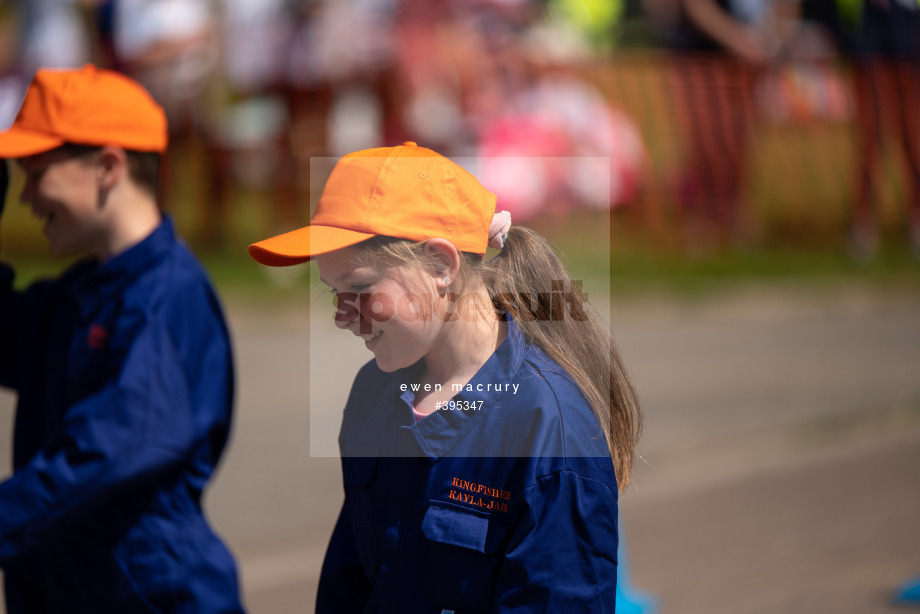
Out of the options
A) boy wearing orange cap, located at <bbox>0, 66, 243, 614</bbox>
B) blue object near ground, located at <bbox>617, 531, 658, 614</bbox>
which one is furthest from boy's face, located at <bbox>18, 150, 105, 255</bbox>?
blue object near ground, located at <bbox>617, 531, 658, 614</bbox>

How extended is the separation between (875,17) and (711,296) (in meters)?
5.61

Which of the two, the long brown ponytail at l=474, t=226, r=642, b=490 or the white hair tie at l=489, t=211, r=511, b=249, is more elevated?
the white hair tie at l=489, t=211, r=511, b=249

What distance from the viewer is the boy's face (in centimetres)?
258

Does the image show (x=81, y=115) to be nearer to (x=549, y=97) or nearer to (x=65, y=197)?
(x=65, y=197)

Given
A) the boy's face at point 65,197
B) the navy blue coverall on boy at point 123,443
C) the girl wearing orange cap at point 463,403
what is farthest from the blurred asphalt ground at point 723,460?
the boy's face at point 65,197

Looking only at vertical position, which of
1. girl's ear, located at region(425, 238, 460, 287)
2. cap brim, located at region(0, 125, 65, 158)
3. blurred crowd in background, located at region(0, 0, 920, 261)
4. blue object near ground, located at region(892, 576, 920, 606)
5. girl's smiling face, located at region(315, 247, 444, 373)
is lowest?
blue object near ground, located at region(892, 576, 920, 606)

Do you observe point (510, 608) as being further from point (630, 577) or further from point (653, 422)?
point (653, 422)

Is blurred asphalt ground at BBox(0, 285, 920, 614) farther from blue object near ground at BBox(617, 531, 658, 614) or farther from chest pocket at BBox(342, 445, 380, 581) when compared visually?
chest pocket at BBox(342, 445, 380, 581)

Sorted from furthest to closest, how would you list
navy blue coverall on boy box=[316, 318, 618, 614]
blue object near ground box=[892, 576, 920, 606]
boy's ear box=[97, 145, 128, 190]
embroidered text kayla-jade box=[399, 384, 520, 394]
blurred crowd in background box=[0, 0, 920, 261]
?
blurred crowd in background box=[0, 0, 920, 261] < blue object near ground box=[892, 576, 920, 606] < boy's ear box=[97, 145, 128, 190] < embroidered text kayla-jade box=[399, 384, 520, 394] < navy blue coverall on boy box=[316, 318, 618, 614]

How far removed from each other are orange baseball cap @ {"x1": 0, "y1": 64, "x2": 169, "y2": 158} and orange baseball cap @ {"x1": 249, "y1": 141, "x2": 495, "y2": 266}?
3.53ft

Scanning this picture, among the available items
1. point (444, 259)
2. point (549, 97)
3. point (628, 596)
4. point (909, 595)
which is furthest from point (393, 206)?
point (549, 97)

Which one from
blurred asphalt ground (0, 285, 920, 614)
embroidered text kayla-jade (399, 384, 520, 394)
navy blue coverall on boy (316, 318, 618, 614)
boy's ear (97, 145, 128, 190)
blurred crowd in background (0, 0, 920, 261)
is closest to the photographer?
navy blue coverall on boy (316, 318, 618, 614)

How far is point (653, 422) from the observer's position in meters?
7.03

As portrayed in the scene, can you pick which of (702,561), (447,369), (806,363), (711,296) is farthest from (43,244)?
(447,369)
